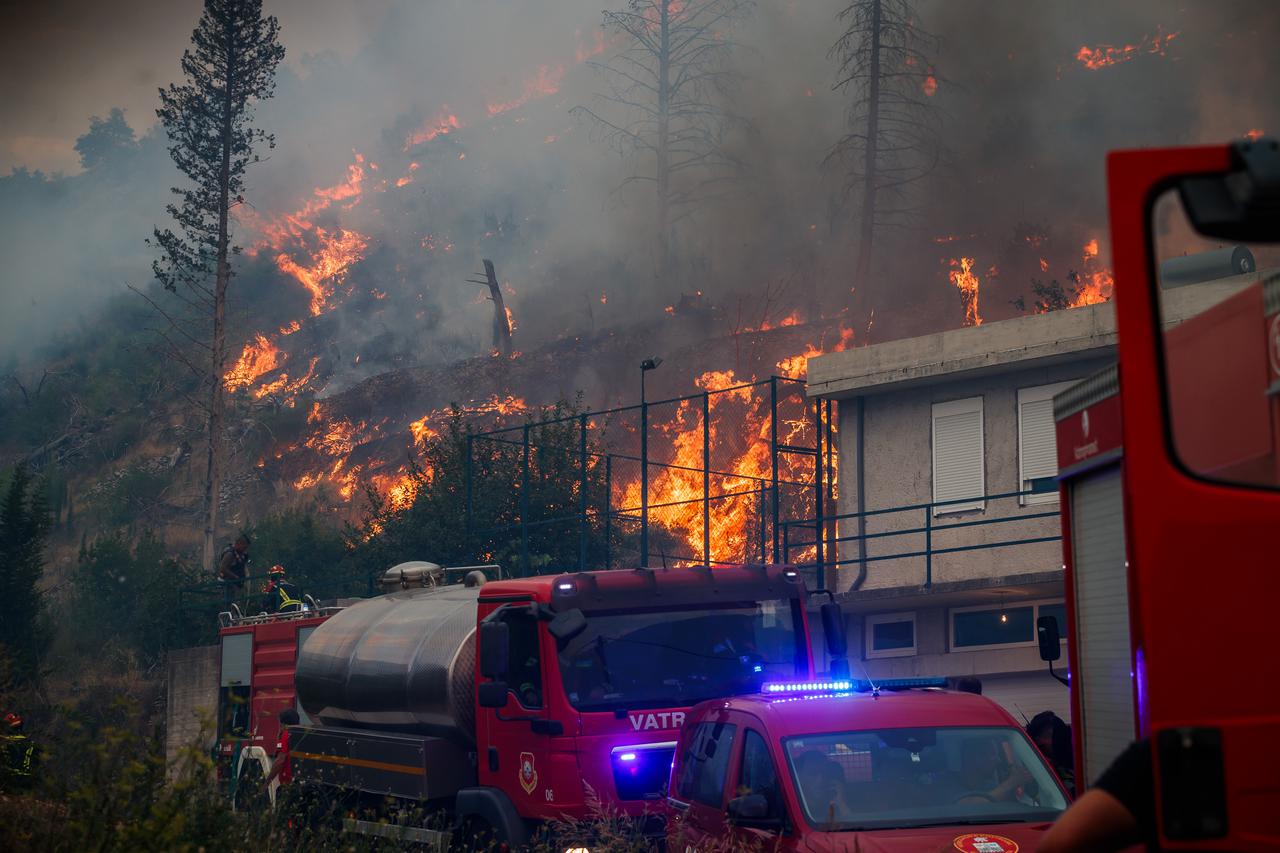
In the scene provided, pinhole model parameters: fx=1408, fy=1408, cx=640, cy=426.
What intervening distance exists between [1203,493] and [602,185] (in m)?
79.2

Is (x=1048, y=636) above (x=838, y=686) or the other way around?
above

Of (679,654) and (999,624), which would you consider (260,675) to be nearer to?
(679,654)

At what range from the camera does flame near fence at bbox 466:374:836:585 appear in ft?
79.8

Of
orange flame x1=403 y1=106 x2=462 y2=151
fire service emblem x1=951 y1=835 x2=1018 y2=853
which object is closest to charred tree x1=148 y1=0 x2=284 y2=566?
fire service emblem x1=951 y1=835 x2=1018 y2=853

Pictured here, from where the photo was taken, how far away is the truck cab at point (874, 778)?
277 inches

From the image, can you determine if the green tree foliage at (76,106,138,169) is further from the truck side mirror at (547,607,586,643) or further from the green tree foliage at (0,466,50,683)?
the truck side mirror at (547,607,586,643)

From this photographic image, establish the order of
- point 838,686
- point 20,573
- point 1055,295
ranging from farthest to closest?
point 1055,295 → point 20,573 → point 838,686

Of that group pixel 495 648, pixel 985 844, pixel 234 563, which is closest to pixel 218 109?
pixel 234 563

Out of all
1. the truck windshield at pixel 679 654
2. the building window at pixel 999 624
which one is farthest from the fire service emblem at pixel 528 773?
the building window at pixel 999 624

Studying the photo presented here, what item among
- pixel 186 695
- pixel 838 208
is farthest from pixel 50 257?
pixel 186 695

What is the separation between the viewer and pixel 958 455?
20.1 meters

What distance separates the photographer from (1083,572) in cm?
555

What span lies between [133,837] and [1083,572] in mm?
4373

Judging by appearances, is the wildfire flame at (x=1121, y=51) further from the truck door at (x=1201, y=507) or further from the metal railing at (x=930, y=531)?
the truck door at (x=1201, y=507)
